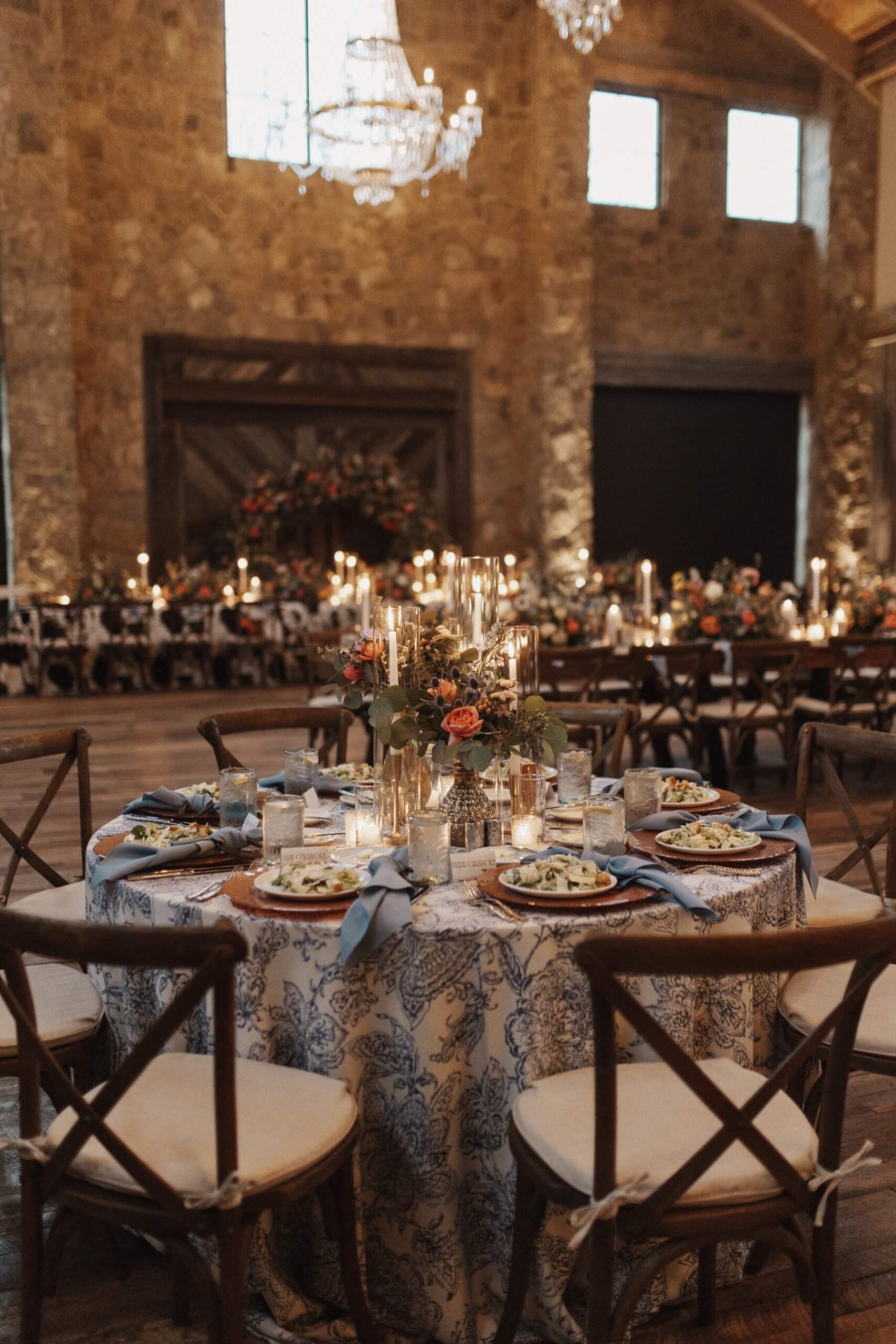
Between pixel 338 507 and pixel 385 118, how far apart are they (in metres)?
4.76

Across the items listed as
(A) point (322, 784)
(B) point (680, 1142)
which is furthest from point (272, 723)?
(B) point (680, 1142)

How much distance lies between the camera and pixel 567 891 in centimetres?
209

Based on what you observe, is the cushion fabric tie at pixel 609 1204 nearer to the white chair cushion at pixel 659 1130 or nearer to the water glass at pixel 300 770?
the white chair cushion at pixel 659 1130

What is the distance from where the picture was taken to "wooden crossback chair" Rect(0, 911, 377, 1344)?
5.34 ft

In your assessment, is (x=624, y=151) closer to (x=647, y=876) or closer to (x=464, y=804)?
(x=464, y=804)

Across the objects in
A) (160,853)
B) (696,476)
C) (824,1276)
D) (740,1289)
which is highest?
(696,476)

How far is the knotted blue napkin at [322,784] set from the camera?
302 centimetres

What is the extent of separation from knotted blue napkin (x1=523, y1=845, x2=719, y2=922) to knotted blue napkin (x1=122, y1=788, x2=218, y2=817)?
85 cm

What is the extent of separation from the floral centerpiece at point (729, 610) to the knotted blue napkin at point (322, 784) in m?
3.60

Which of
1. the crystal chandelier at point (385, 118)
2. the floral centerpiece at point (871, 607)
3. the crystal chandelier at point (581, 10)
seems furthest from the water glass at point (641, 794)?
the crystal chandelier at point (581, 10)

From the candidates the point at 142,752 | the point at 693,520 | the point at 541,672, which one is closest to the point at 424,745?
the point at 541,672

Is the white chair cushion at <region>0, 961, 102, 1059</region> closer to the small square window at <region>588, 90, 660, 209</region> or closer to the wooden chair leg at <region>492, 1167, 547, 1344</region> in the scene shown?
the wooden chair leg at <region>492, 1167, 547, 1344</region>

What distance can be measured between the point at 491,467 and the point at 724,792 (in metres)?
10.6

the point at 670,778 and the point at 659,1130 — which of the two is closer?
the point at 659,1130
